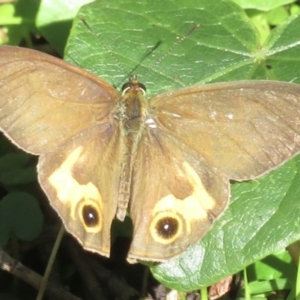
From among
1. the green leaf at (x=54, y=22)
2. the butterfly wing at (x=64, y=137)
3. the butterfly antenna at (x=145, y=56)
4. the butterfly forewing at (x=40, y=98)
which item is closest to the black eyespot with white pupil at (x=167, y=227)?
the butterfly wing at (x=64, y=137)

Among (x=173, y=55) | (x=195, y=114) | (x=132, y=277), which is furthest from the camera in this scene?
(x=132, y=277)

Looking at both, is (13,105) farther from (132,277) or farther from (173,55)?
(132,277)

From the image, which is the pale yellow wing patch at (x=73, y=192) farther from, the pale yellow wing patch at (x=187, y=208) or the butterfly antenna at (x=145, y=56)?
the butterfly antenna at (x=145, y=56)

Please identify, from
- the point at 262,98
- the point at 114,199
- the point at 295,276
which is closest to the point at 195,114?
the point at 262,98

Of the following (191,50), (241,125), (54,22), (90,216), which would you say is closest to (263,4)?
(191,50)

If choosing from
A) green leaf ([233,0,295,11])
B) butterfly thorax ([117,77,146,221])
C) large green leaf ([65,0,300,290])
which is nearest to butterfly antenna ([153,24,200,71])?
large green leaf ([65,0,300,290])
